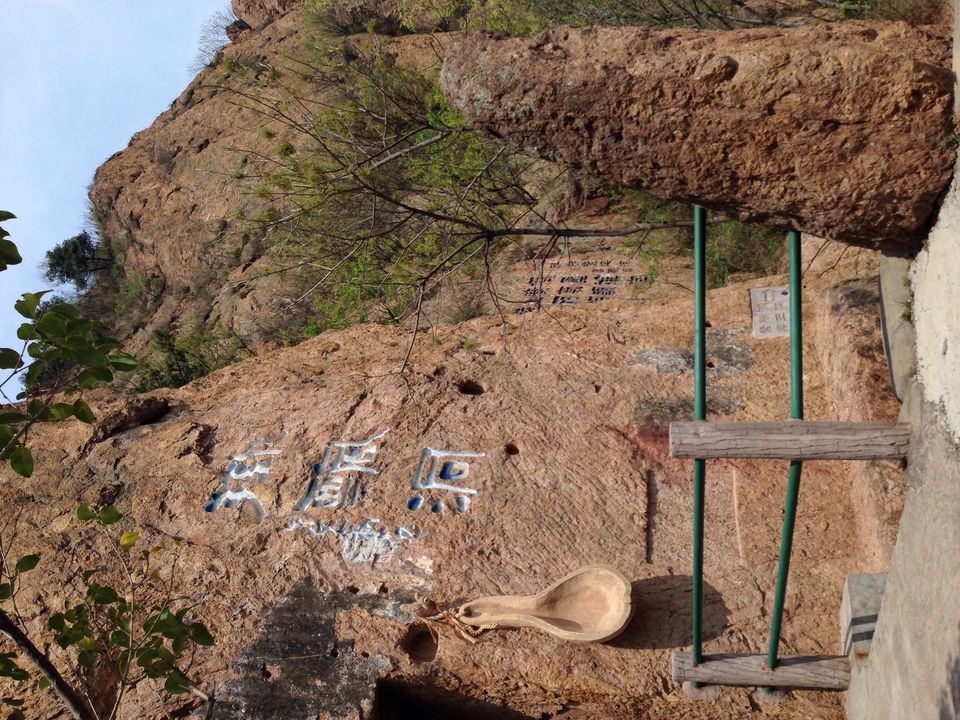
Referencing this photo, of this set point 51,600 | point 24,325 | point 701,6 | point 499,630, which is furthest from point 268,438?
point 701,6

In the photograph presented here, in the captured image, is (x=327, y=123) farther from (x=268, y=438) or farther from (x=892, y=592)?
(x=892, y=592)

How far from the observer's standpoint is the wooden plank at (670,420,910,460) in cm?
264

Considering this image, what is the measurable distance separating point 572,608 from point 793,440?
159 cm

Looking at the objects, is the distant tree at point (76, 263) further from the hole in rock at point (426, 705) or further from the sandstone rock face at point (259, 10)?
the hole in rock at point (426, 705)

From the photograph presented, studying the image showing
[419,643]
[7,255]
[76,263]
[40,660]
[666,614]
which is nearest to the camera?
[7,255]

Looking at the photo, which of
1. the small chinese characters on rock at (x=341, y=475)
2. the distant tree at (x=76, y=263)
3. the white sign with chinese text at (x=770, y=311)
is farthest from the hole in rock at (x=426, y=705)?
the distant tree at (x=76, y=263)

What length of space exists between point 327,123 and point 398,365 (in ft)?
5.68

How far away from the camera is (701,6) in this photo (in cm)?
709

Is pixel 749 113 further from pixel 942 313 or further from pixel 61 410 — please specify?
pixel 61 410

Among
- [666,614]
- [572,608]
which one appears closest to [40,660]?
[572,608]

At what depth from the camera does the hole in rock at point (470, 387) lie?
524 centimetres

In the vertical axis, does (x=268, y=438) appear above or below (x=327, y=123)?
below

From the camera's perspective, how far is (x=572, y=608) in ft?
13.1

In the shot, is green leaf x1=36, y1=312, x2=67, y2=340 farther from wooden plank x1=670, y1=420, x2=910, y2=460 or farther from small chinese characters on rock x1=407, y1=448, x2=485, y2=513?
small chinese characters on rock x1=407, y1=448, x2=485, y2=513
